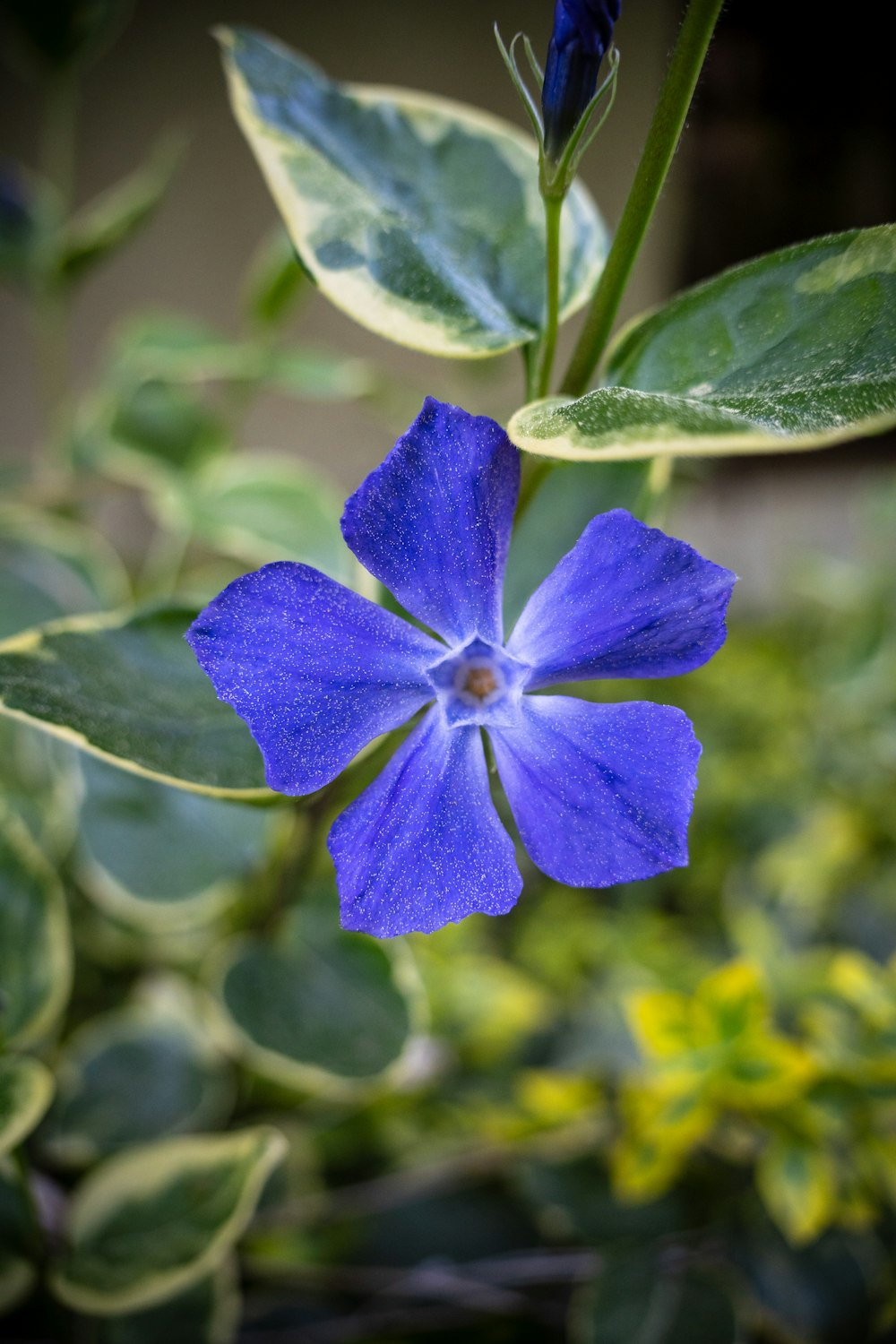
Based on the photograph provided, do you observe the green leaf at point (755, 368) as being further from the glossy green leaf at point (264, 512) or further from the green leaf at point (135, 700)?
the glossy green leaf at point (264, 512)

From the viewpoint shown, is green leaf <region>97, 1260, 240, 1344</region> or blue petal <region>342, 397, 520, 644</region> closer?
blue petal <region>342, 397, 520, 644</region>

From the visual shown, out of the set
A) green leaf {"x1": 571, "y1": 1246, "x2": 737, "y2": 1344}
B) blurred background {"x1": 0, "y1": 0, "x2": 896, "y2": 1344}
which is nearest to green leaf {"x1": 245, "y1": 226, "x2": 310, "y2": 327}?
blurred background {"x1": 0, "y1": 0, "x2": 896, "y2": 1344}

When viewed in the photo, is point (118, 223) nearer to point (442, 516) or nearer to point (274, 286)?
point (274, 286)

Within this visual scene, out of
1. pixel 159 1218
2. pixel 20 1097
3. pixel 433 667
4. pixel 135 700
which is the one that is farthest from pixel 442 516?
pixel 159 1218

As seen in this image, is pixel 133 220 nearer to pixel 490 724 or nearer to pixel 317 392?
pixel 317 392

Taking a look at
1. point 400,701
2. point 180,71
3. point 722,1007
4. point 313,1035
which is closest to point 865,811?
point 722,1007

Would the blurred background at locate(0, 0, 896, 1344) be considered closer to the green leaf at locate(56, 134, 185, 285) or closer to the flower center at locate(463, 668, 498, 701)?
the green leaf at locate(56, 134, 185, 285)
